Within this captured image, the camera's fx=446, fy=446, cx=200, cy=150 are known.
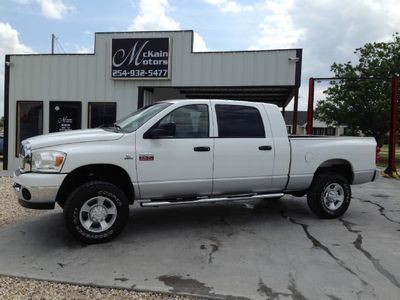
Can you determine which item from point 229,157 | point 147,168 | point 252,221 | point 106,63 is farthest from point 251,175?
point 106,63

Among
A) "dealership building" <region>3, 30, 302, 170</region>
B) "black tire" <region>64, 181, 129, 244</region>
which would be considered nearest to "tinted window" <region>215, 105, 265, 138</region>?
"black tire" <region>64, 181, 129, 244</region>

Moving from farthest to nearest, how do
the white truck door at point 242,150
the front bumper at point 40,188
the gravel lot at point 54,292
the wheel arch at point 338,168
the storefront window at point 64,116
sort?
the storefront window at point 64,116, the wheel arch at point 338,168, the white truck door at point 242,150, the front bumper at point 40,188, the gravel lot at point 54,292

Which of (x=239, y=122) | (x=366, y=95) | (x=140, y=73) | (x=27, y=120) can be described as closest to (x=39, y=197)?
(x=239, y=122)

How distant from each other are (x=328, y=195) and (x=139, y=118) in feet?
11.2

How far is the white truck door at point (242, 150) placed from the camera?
6.45 metres

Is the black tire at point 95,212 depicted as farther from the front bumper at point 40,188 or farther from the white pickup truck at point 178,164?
the front bumper at point 40,188

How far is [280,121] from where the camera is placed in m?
7.05

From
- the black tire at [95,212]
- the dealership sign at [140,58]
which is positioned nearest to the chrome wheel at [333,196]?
the black tire at [95,212]

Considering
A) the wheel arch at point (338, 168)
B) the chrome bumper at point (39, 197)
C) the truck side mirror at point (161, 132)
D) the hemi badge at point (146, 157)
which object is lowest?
the chrome bumper at point (39, 197)

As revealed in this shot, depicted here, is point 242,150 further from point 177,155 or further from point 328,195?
point 328,195

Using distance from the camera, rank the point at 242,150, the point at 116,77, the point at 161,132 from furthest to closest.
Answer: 1. the point at 116,77
2. the point at 242,150
3. the point at 161,132

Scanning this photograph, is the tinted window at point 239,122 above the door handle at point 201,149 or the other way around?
above

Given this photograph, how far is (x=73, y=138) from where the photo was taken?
18.6ft

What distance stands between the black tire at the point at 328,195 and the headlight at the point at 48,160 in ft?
13.3
